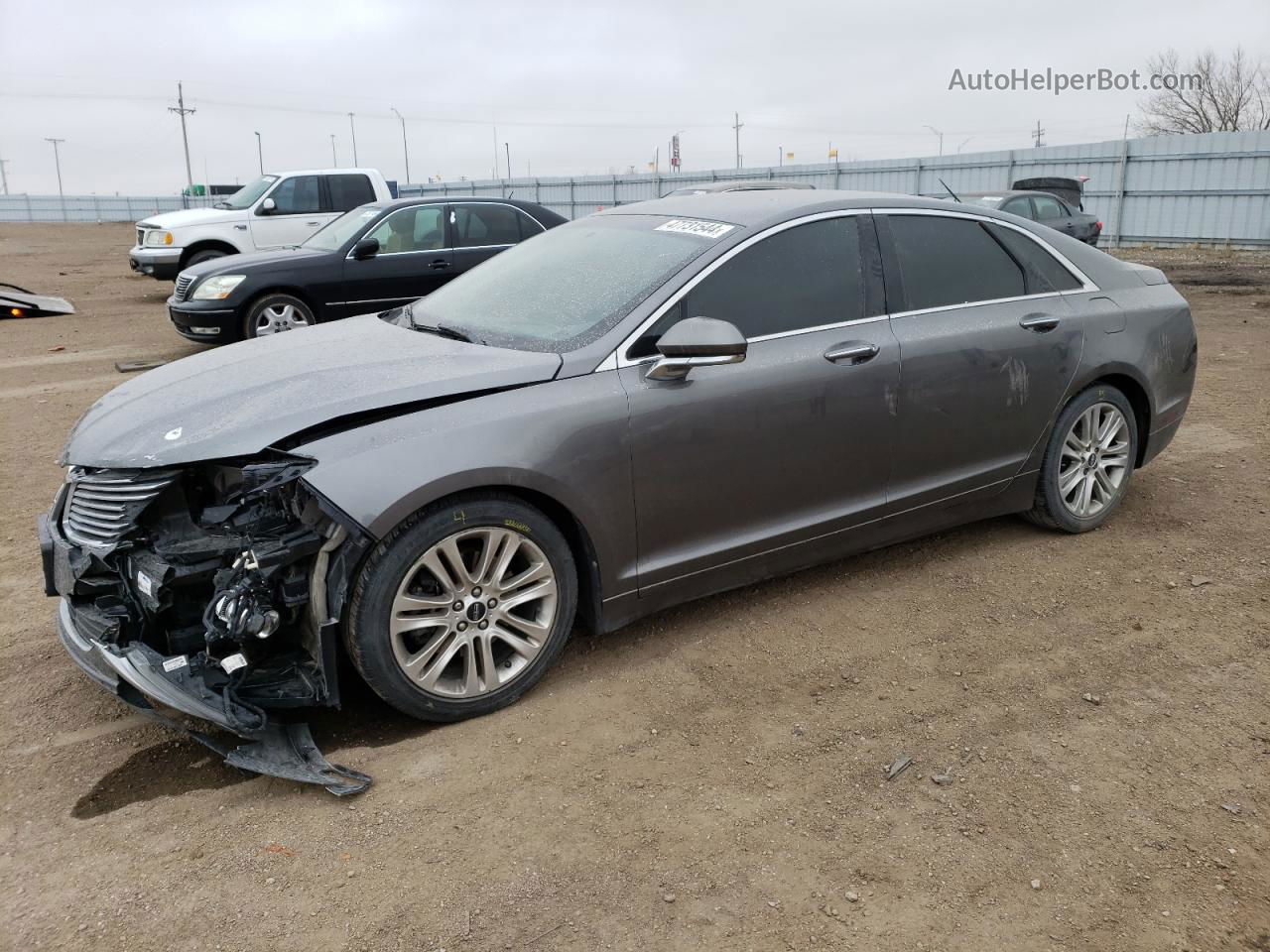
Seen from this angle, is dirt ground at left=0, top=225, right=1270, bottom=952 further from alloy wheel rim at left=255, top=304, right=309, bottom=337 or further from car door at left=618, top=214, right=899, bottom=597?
alloy wheel rim at left=255, top=304, right=309, bottom=337

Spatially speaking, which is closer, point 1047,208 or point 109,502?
point 109,502

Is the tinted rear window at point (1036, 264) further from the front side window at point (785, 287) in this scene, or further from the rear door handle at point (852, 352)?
the rear door handle at point (852, 352)

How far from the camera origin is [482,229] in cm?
1055

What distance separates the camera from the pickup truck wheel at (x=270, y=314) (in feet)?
31.8

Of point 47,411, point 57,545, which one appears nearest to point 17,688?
point 57,545

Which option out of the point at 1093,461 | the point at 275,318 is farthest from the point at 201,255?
the point at 1093,461

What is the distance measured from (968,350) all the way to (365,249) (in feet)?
23.2

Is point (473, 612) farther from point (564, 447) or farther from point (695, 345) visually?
point (695, 345)

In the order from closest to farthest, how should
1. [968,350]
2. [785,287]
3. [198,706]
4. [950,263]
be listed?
1. [198,706]
2. [785,287]
3. [968,350]
4. [950,263]

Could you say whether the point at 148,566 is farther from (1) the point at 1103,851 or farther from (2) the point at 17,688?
(1) the point at 1103,851

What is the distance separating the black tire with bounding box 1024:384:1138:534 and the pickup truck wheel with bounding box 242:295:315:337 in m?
7.11

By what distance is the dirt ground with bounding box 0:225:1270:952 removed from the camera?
2492 mm

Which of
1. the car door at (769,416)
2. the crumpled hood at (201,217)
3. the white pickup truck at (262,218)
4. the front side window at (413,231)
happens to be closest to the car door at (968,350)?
the car door at (769,416)

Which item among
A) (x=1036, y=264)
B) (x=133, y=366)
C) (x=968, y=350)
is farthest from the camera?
(x=133, y=366)
